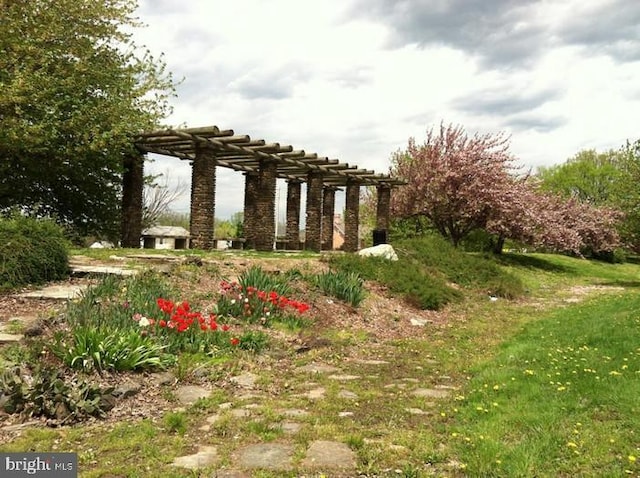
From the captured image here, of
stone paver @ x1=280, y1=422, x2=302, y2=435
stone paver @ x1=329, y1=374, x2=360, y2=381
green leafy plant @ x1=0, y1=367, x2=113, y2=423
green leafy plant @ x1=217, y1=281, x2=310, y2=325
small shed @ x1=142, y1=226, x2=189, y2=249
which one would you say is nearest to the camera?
stone paver @ x1=280, y1=422, x2=302, y2=435

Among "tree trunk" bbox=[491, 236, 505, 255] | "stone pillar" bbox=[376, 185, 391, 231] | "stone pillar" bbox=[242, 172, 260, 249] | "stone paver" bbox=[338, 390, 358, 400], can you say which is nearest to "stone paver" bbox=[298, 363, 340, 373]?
"stone paver" bbox=[338, 390, 358, 400]

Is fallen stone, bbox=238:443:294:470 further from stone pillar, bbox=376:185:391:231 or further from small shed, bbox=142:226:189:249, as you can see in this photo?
stone pillar, bbox=376:185:391:231

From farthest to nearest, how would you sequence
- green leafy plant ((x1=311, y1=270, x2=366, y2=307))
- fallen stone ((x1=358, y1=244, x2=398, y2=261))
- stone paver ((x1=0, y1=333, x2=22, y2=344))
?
fallen stone ((x1=358, y1=244, x2=398, y2=261))
green leafy plant ((x1=311, y1=270, x2=366, y2=307))
stone paver ((x1=0, y1=333, x2=22, y2=344))

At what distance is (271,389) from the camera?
5.27 metres

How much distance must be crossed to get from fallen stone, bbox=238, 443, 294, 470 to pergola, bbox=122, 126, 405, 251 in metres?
13.2

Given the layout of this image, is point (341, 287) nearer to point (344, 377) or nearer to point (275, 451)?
point (344, 377)

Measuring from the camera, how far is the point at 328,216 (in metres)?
30.1

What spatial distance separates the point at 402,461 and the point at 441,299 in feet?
28.6

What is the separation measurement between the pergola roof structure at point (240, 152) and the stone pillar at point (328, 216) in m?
4.11

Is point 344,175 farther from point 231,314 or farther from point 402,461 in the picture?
point 402,461

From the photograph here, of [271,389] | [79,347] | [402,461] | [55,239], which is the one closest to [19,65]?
[55,239]

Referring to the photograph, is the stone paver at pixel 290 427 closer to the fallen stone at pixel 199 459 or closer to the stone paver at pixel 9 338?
the fallen stone at pixel 199 459

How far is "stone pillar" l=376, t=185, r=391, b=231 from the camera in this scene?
1091 inches

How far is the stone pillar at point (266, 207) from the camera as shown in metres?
19.7
